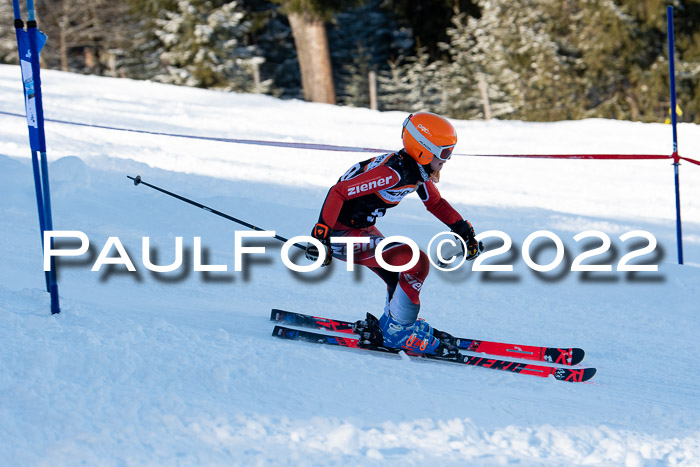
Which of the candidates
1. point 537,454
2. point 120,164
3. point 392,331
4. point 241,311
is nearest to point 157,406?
point 537,454

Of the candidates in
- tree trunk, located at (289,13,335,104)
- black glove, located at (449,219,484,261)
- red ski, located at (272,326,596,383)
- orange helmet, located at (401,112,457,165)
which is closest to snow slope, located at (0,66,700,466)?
red ski, located at (272,326,596,383)

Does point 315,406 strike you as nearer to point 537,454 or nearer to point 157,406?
point 157,406

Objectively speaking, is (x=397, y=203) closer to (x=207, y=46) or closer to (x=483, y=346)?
(x=483, y=346)

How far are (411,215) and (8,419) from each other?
640cm

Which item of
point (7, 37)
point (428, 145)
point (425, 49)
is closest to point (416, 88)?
point (425, 49)

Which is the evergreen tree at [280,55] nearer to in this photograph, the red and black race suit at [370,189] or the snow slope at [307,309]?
the snow slope at [307,309]

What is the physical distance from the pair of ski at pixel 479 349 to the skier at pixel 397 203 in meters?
0.19

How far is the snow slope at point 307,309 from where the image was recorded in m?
3.14

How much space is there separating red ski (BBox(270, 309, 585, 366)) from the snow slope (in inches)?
9.6

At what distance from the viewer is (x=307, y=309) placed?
596cm

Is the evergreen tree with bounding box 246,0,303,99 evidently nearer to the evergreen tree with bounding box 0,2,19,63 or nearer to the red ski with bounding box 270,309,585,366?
the evergreen tree with bounding box 0,2,19,63

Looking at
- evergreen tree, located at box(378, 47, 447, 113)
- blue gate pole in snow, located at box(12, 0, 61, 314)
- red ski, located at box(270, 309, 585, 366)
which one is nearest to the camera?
blue gate pole in snow, located at box(12, 0, 61, 314)

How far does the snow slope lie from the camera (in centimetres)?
314

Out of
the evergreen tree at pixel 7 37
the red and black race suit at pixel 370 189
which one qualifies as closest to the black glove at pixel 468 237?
the red and black race suit at pixel 370 189
